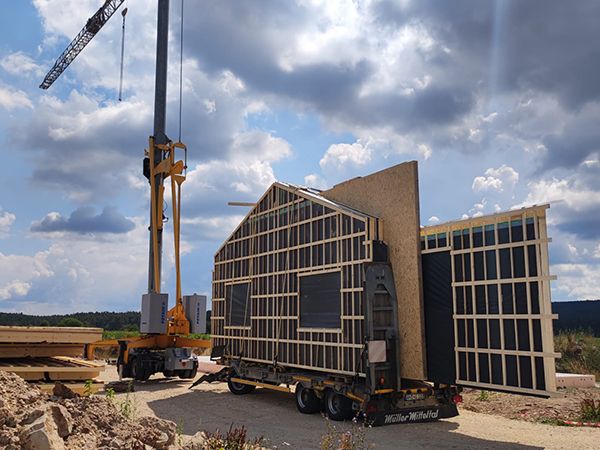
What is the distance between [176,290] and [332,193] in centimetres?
951

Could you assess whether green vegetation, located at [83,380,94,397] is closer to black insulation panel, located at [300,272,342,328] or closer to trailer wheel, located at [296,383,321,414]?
black insulation panel, located at [300,272,342,328]

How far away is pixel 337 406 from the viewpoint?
13.3m

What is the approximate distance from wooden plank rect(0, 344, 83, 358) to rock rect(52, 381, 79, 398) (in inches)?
25.9

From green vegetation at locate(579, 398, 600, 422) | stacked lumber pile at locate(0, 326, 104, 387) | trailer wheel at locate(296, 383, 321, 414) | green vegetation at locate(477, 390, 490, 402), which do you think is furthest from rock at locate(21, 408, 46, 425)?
green vegetation at locate(477, 390, 490, 402)

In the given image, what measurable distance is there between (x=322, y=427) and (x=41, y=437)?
25.3 feet

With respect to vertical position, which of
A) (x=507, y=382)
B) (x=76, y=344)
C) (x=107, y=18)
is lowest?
(x=507, y=382)

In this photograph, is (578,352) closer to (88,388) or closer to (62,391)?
(88,388)

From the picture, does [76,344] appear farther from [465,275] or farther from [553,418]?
[553,418]

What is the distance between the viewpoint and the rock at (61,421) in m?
6.43

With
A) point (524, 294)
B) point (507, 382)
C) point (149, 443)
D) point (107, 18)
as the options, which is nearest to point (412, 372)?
point (507, 382)

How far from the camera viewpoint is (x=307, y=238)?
596 inches

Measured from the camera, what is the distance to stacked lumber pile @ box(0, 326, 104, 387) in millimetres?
7672

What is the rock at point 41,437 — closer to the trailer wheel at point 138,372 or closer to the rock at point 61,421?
the rock at point 61,421

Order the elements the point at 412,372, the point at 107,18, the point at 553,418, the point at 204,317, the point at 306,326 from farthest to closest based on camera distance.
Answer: the point at 107,18, the point at 204,317, the point at 306,326, the point at 553,418, the point at 412,372
